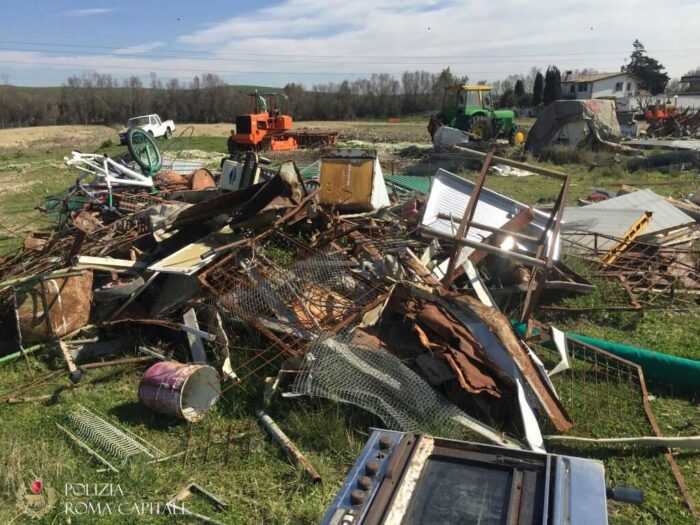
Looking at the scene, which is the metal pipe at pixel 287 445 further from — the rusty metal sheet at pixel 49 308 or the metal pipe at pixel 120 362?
the rusty metal sheet at pixel 49 308

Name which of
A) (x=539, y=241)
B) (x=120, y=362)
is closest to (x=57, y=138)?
(x=120, y=362)

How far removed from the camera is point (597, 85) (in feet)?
183

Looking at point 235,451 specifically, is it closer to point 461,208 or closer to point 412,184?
point 461,208

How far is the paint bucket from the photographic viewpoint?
3838 mm

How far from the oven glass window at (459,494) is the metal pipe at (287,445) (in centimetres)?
175

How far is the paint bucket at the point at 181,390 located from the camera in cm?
384

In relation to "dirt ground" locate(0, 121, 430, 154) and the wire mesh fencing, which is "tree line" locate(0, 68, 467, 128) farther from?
the wire mesh fencing

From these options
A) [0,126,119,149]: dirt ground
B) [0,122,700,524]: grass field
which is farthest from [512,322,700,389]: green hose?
[0,126,119,149]: dirt ground

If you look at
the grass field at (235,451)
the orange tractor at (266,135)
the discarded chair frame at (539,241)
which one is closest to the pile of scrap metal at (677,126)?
the orange tractor at (266,135)

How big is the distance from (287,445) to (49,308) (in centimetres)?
272

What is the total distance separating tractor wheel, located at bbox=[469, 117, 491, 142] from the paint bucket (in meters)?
16.7

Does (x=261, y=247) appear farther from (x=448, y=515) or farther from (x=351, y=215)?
(x=448, y=515)

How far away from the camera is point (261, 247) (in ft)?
17.0

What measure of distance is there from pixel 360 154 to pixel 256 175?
4.68 feet
